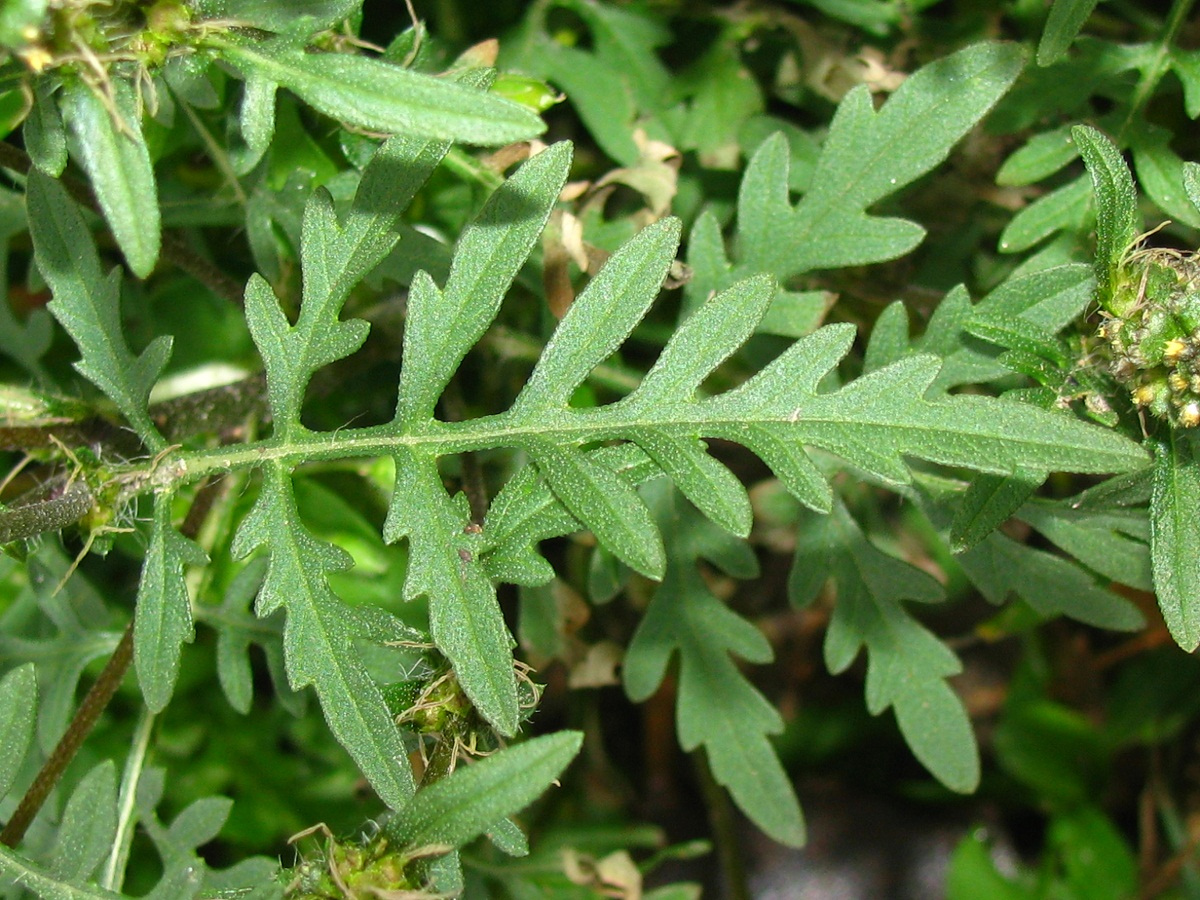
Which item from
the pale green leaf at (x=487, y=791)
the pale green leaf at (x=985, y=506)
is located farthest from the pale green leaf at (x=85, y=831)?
the pale green leaf at (x=985, y=506)

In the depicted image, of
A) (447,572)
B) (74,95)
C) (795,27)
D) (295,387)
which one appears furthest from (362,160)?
(795,27)

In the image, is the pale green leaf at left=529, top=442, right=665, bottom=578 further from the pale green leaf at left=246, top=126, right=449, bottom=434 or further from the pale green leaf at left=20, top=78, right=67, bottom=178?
the pale green leaf at left=20, top=78, right=67, bottom=178

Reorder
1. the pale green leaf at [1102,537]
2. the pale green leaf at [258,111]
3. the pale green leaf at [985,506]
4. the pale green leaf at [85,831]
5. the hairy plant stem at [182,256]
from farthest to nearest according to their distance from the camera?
the hairy plant stem at [182,256] → the pale green leaf at [1102,537] → the pale green leaf at [85,831] → the pale green leaf at [985,506] → the pale green leaf at [258,111]

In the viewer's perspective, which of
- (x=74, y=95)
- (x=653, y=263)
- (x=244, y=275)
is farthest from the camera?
(x=244, y=275)

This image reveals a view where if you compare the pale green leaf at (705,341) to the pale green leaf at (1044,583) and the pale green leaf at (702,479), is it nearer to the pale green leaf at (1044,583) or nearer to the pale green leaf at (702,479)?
the pale green leaf at (702,479)

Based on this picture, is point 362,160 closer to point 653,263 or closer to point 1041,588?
point 653,263

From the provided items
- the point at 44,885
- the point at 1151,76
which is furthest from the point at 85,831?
the point at 1151,76

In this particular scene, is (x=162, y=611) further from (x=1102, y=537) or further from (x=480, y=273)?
(x=1102, y=537)

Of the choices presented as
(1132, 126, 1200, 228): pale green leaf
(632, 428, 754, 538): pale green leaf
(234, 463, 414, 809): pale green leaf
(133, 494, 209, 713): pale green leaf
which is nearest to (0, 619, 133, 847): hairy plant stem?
(133, 494, 209, 713): pale green leaf
